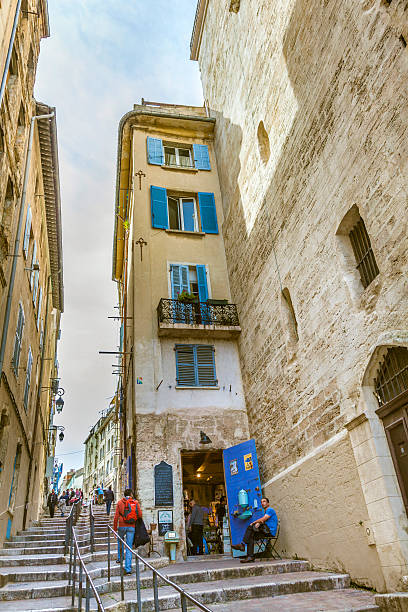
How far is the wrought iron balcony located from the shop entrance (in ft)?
10.8

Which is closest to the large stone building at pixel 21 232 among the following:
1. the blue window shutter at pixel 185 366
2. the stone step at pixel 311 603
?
the blue window shutter at pixel 185 366

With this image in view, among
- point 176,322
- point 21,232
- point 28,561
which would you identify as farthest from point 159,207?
point 28,561

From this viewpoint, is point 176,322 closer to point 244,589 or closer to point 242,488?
point 242,488

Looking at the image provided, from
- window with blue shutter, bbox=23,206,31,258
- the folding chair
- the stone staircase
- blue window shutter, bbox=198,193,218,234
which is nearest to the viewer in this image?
the stone staircase

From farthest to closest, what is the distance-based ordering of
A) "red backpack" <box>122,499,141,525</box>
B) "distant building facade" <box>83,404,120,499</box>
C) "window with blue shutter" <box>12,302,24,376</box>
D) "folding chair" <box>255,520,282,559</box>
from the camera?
"distant building facade" <box>83,404,120,499</box> < "window with blue shutter" <box>12,302,24,376</box> < "folding chair" <box>255,520,282,559</box> < "red backpack" <box>122,499,141,525</box>

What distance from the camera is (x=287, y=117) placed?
10266mm

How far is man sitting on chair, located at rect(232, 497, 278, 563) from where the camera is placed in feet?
28.5

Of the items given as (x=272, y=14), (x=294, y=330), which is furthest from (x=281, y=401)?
(x=272, y=14)

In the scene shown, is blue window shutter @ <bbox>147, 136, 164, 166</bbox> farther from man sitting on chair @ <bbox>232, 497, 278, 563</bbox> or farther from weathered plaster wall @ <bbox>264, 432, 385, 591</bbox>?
man sitting on chair @ <bbox>232, 497, 278, 563</bbox>

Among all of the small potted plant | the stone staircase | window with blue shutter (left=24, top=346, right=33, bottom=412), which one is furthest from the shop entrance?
window with blue shutter (left=24, top=346, right=33, bottom=412)

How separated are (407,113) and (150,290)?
8.77m

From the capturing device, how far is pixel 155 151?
16234mm

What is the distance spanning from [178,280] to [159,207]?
2726 millimetres

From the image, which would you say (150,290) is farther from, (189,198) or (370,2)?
(370,2)
